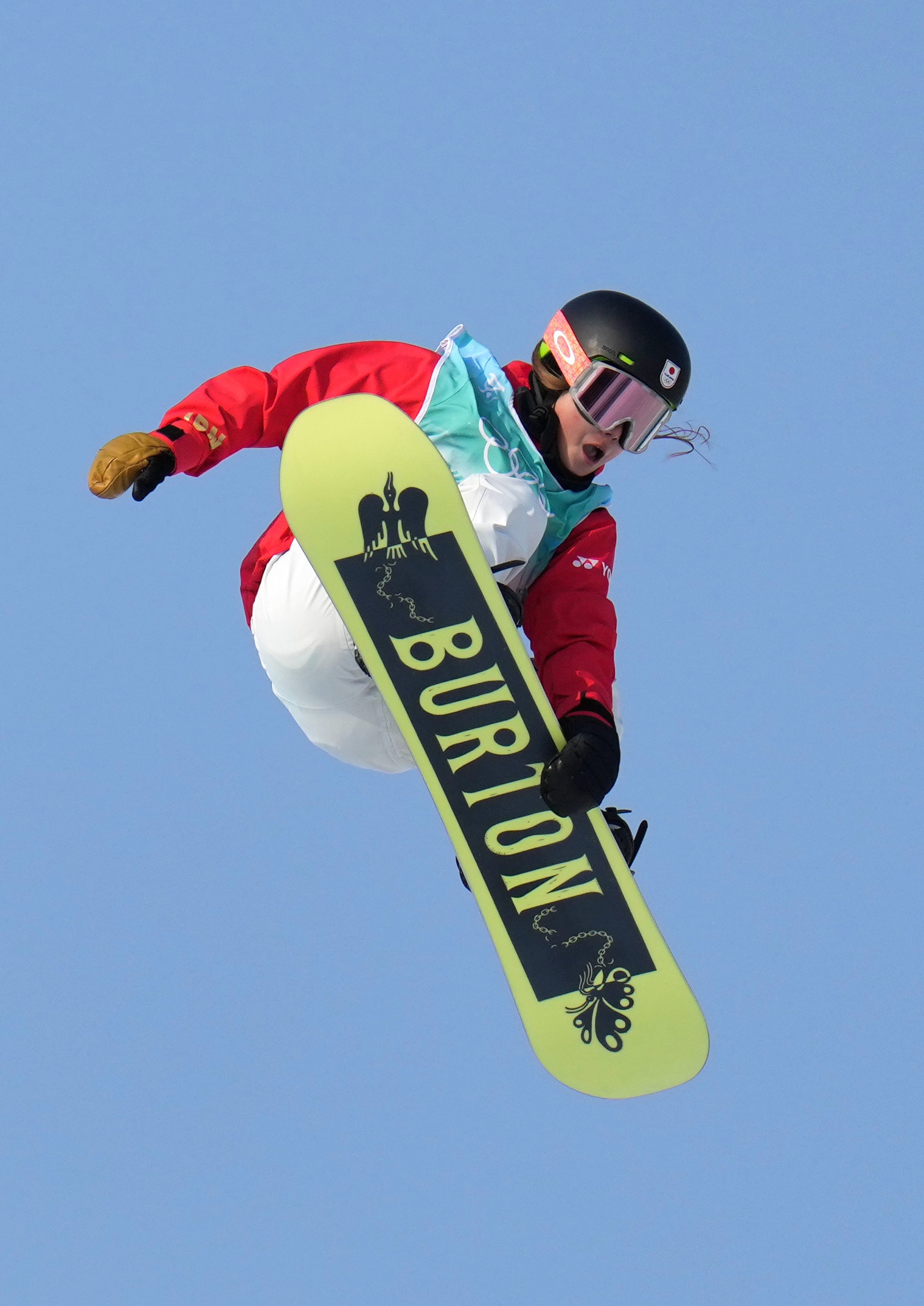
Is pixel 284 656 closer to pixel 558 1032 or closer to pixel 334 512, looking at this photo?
pixel 334 512

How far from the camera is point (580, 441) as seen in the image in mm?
4121

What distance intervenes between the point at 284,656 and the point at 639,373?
1.05 metres

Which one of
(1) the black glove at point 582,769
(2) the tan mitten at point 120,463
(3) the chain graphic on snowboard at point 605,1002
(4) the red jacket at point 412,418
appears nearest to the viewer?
(2) the tan mitten at point 120,463

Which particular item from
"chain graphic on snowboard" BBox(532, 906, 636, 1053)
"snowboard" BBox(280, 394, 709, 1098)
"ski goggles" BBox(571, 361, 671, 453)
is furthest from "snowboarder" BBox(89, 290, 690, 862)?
"chain graphic on snowboard" BBox(532, 906, 636, 1053)

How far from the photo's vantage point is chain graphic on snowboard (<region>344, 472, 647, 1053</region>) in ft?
12.7

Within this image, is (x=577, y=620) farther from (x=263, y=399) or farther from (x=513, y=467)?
(x=263, y=399)

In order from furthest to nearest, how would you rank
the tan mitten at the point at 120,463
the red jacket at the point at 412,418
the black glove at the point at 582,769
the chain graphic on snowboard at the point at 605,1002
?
the chain graphic on snowboard at the point at 605,1002, the red jacket at the point at 412,418, the black glove at the point at 582,769, the tan mitten at the point at 120,463

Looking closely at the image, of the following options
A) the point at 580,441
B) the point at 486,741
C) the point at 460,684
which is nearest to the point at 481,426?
the point at 580,441

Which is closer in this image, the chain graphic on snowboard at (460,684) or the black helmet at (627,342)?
the chain graphic on snowboard at (460,684)

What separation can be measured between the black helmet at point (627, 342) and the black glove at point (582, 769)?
2.61 ft

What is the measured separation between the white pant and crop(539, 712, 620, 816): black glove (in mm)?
419

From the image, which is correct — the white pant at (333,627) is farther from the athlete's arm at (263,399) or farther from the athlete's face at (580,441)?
the athlete's arm at (263,399)

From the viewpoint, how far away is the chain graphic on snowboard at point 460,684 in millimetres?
3863

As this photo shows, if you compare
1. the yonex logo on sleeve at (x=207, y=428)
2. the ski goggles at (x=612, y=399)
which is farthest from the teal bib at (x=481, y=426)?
the yonex logo on sleeve at (x=207, y=428)
